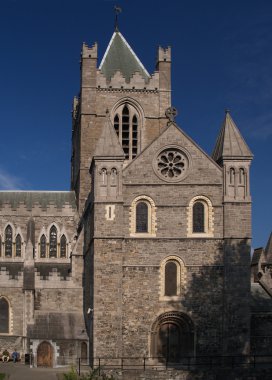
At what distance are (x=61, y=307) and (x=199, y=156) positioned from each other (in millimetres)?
13795

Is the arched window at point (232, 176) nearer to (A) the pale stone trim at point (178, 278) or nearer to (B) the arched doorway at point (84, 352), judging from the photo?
(A) the pale stone trim at point (178, 278)

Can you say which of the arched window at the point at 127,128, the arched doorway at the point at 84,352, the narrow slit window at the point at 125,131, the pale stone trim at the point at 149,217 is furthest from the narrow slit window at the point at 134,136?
the arched doorway at the point at 84,352

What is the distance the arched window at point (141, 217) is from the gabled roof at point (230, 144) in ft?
17.4

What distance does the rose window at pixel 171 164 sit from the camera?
41.2 metres

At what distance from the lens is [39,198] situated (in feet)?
186

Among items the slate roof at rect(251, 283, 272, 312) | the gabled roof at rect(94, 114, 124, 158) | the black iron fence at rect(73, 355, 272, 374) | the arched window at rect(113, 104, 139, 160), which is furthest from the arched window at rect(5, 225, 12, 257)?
the slate roof at rect(251, 283, 272, 312)

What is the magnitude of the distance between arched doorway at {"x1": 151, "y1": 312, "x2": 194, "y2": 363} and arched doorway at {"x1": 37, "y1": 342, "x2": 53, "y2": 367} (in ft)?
23.6

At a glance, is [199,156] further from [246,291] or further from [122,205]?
[246,291]

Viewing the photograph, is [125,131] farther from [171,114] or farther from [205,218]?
[205,218]

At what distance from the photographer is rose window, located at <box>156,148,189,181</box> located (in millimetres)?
41250

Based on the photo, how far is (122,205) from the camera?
40.4 meters

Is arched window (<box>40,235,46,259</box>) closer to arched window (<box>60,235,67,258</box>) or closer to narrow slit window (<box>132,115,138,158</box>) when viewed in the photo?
arched window (<box>60,235,67,258</box>)

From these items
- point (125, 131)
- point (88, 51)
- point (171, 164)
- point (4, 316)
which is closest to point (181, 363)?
point (171, 164)

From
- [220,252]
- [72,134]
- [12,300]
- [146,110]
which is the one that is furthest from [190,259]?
[72,134]
